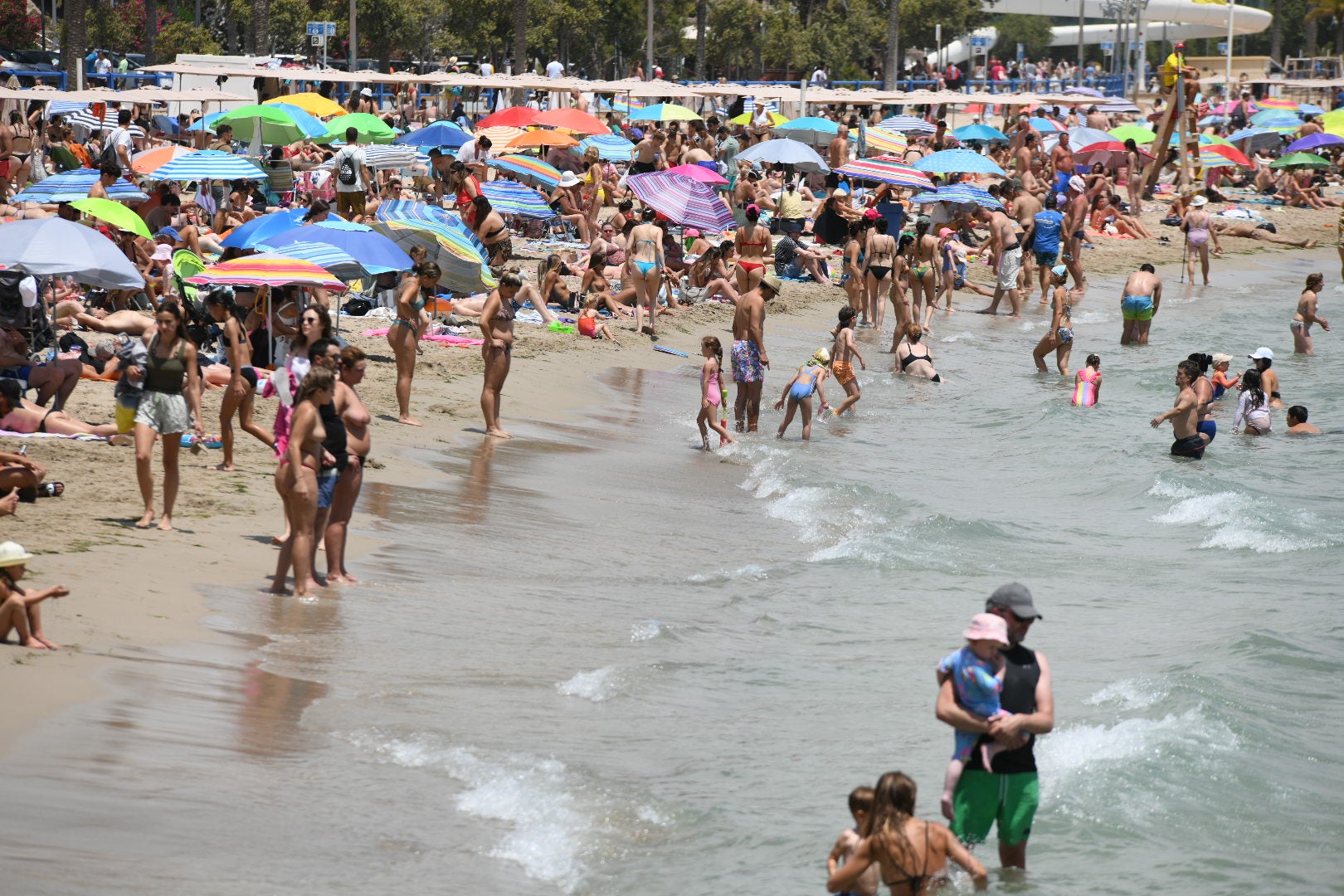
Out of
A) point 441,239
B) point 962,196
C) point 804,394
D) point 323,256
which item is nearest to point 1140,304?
point 962,196

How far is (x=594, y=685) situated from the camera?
758 centimetres

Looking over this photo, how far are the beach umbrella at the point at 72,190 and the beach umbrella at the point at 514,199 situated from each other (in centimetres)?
464

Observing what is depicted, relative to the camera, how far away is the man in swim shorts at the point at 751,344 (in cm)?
1334

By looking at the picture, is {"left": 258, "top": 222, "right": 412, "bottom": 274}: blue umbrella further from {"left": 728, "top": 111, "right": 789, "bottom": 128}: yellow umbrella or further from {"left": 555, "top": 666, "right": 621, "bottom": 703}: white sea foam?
{"left": 728, "top": 111, "right": 789, "bottom": 128}: yellow umbrella

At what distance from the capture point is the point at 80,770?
5750 mm

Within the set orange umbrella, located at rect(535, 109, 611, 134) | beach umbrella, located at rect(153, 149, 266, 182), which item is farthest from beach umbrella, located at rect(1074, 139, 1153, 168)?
beach umbrella, located at rect(153, 149, 266, 182)

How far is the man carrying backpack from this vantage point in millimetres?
18750

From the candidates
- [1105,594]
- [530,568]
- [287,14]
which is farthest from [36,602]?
[287,14]

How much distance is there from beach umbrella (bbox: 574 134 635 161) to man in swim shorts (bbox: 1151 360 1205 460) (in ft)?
44.3

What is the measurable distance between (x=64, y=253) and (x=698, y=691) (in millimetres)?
5273

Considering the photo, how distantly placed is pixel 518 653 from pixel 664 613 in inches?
47.2

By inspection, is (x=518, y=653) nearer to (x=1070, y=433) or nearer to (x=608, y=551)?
(x=608, y=551)

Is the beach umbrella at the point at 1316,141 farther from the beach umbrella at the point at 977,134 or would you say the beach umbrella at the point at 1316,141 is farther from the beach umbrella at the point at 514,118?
the beach umbrella at the point at 514,118

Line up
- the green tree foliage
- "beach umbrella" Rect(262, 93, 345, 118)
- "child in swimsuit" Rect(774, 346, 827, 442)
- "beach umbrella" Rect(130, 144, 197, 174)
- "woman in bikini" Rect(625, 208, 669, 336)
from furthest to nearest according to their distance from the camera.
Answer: the green tree foliage
"beach umbrella" Rect(262, 93, 345, 118)
"beach umbrella" Rect(130, 144, 197, 174)
"woman in bikini" Rect(625, 208, 669, 336)
"child in swimsuit" Rect(774, 346, 827, 442)
